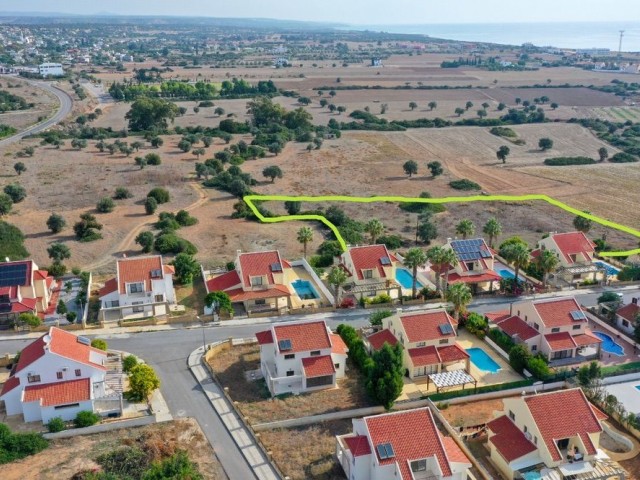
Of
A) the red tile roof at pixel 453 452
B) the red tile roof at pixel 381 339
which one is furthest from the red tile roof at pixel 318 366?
the red tile roof at pixel 453 452

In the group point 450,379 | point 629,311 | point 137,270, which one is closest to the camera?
point 450,379

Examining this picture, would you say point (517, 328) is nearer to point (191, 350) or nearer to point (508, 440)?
point (508, 440)

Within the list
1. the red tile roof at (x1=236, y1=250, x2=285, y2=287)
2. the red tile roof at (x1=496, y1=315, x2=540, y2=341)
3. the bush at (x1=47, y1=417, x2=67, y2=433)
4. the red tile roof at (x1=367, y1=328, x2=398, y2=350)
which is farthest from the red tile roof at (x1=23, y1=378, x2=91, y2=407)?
the red tile roof at (x1=496, y1=315, x2=540, y2=341)

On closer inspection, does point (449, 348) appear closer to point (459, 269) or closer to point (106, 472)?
point (459, 269)

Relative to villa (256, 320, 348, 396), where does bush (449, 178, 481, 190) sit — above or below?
above

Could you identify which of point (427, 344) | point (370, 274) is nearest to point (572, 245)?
point (370, 274)

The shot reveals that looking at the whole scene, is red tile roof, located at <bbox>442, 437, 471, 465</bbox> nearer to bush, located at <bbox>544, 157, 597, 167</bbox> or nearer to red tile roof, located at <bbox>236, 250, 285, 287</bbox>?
red tile roof, located at <bbox>236, 250, 285, 287</bbox>
